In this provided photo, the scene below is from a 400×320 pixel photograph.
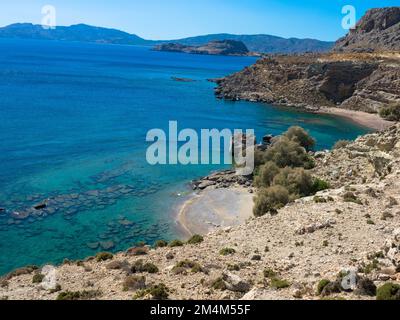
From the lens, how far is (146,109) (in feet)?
350

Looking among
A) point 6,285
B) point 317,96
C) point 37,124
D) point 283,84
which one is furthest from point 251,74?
point 6,285

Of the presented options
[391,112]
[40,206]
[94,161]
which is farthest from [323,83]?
[40,206]

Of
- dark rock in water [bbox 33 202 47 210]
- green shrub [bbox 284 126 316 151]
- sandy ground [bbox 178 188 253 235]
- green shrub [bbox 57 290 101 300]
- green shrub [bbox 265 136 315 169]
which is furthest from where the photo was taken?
green shrub [bbox 284 126 316 151]

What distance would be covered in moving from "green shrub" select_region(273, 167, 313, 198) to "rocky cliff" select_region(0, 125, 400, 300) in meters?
5.25

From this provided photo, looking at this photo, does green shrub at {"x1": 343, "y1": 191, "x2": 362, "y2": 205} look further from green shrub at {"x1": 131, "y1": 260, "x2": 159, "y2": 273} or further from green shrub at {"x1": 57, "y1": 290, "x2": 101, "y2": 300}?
green shrub at {"x1": 57, "y1": 290, "x2": 101, "y2": 300}

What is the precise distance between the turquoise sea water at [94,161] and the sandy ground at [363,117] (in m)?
3.08

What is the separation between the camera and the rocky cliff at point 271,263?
2000cm

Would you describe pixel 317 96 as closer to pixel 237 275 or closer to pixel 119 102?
pixel 119 102

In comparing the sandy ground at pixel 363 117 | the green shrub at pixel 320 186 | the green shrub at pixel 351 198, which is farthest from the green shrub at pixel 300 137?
the sandy ground at pixel 363 117

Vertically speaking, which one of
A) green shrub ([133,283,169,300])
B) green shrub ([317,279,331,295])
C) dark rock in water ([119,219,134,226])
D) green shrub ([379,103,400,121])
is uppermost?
green shrub ([379,103,400,121])

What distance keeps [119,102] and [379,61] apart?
6767 centimetres

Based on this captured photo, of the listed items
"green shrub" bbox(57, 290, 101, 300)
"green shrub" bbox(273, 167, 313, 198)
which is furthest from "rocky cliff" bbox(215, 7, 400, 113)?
"green shrub" bbox(57, 290, 101, 300)

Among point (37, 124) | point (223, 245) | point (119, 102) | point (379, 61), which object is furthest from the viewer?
point (379, 61)

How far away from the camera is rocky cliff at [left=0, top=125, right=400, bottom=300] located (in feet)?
65.6
